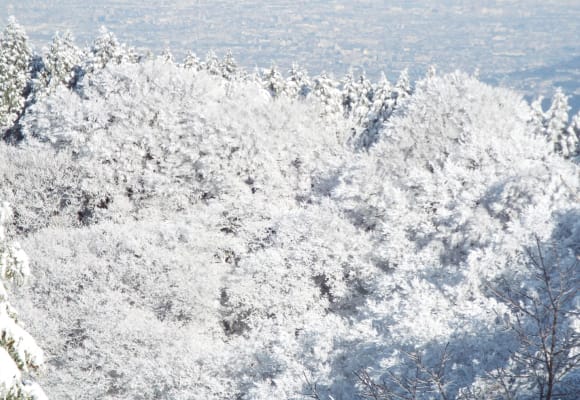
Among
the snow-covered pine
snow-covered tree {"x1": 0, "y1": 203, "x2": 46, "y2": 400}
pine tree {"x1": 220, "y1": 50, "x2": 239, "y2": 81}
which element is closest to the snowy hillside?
snow-covered tree {"x1": 0, "y1": 203, "x2": 46, "y2": 400}

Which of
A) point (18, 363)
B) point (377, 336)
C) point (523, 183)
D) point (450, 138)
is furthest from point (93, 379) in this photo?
point (450, 138)

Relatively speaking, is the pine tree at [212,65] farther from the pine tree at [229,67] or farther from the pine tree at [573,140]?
the pine tree at [573,140]

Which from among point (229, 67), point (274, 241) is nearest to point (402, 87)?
point (229, 67)

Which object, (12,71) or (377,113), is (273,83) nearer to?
(377,113)

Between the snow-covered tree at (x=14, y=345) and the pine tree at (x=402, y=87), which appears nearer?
the snow-covered tree at (x=14, y=345)

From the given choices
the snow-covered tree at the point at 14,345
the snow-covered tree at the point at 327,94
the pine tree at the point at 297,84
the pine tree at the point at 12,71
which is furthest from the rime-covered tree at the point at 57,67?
the snow-covered tree at the point at 14,345

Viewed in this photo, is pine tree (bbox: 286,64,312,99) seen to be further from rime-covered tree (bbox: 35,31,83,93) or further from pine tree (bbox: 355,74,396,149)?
rime-covered tree (bbox: 35,31,83,93)

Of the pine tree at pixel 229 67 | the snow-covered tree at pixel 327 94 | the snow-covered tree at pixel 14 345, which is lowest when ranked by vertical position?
the snow-covered tree at pixel 327 94
